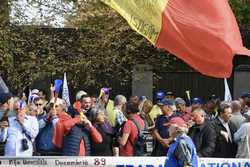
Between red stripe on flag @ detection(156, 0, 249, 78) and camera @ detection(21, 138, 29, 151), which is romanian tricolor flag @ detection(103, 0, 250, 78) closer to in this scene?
red stripe on flag @ detection(156, 0, 249, 78)

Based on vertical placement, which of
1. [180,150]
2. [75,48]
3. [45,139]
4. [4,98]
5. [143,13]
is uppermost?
[75,48]

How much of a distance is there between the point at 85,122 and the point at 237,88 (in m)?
15.9

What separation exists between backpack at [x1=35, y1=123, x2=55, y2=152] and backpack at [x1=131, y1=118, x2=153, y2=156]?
1.40m

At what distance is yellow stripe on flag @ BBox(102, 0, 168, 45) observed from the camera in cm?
673

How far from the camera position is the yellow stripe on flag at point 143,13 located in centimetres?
673

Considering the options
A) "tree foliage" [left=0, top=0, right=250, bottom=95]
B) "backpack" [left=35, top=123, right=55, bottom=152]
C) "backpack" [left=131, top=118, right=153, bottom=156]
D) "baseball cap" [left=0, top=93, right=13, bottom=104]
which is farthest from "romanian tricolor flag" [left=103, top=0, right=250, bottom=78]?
"tree foliage" [left=0, top=0, right=250, bottom=95]

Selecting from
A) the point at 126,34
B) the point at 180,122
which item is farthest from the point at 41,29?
the point at 180,122

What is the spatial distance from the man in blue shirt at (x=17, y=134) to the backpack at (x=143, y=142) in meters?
1.77

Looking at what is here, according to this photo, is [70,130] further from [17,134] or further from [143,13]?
[143,13]

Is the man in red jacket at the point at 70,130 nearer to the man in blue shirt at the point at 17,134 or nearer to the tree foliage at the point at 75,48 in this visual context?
the man in blue shirt at the point at 17,134

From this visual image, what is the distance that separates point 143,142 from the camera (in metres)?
11.7

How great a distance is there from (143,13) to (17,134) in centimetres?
469

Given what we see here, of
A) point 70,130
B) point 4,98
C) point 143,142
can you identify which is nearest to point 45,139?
point 70,130

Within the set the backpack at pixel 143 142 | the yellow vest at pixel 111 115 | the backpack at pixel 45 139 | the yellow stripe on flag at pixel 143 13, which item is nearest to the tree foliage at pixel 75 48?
the yellow vest at pixel 111 115
